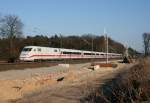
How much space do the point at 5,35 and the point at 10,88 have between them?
5811 cm

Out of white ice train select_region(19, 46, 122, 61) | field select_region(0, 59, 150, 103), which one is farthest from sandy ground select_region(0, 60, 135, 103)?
white ice train select_region(19, 46, 122, 61)

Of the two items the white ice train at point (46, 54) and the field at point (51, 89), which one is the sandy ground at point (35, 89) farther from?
the white ice train at point (46, 54)

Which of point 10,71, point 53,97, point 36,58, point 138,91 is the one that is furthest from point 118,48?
point 138,91

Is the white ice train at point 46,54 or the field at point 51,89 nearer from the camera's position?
the field at point 51,89

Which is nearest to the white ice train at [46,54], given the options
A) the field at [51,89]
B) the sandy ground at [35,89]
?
Result: the field at [51,89]

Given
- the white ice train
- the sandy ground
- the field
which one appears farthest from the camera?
the white ice train

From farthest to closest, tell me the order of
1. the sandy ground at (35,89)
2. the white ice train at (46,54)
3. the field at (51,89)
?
Answer: the white ice train at (46,54) → the sandy ground at (35,89) → the field at (51,89)

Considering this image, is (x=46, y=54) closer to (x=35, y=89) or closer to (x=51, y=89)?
(x=35, y=89)

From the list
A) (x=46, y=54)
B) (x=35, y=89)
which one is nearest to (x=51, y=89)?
(x=35, y=89)

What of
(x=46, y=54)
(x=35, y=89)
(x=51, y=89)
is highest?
(x=46, y=54)

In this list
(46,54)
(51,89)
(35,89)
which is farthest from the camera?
(46,54)

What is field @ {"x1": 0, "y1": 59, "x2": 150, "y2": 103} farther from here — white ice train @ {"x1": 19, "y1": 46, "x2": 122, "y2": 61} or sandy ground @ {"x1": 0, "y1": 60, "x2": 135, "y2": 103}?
white ice train @ {"x1": 19, "y1": 46, "x2": 122, "y2": 61}

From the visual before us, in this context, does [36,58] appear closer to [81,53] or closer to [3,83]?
[81,53]

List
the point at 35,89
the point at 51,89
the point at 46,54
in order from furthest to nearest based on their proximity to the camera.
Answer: the point at 46,54, the point at 35,89, the point at 51,89
